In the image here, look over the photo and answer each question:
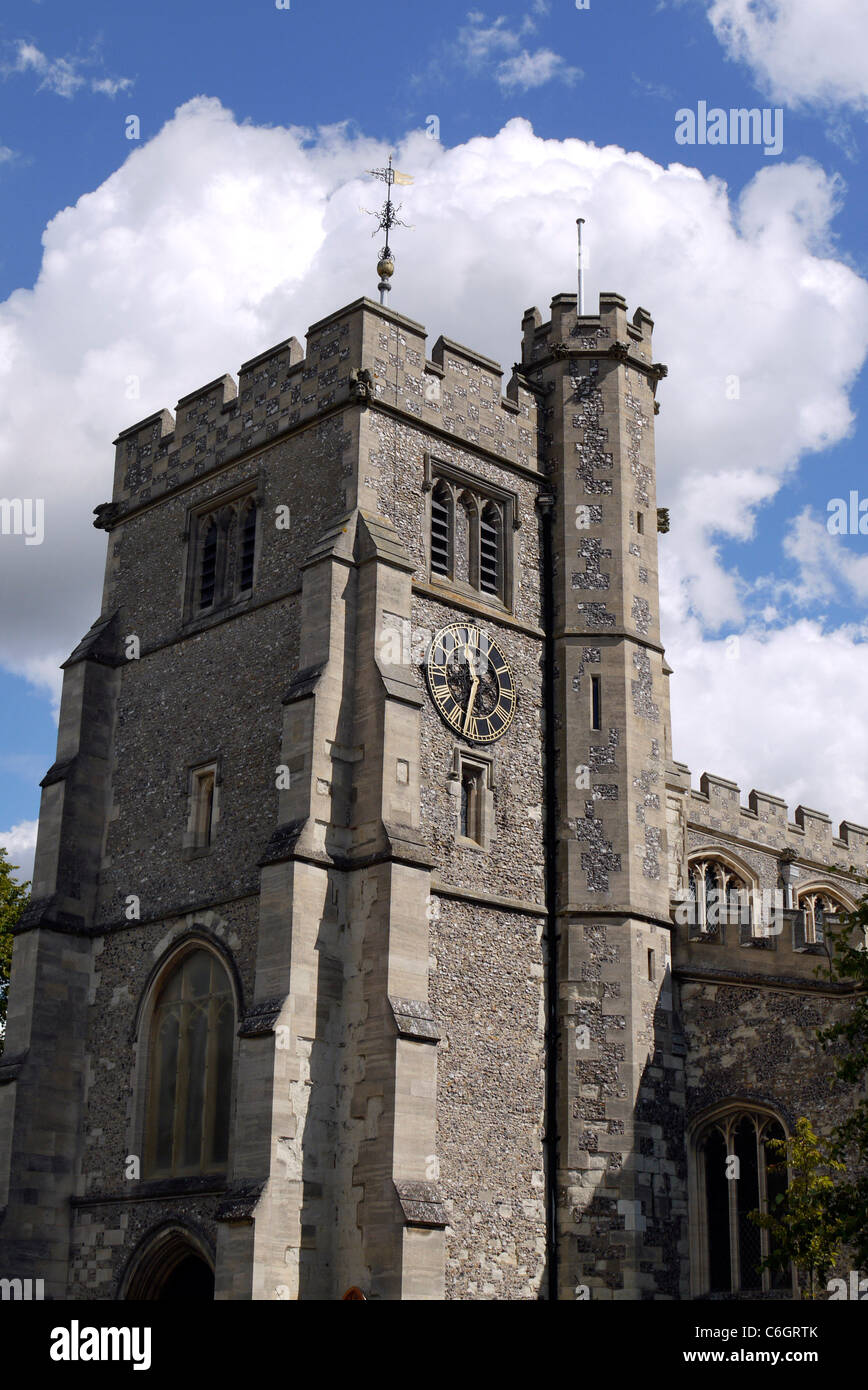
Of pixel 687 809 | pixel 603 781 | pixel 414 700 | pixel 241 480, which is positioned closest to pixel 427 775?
pixel 414 700

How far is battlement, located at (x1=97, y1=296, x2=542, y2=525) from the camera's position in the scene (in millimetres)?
22688

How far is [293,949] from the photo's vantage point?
18.9 meters

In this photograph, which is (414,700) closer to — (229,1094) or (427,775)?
(427,775)

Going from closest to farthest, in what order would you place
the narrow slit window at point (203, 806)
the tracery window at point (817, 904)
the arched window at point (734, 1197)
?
the arched window at point (734, 1197) < the narrow slit window at point (203, 806) < the tracery window at point (817, 904)

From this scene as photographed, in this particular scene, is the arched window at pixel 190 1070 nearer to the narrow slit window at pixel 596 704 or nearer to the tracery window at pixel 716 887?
the narrow slit window at pixel 596 704

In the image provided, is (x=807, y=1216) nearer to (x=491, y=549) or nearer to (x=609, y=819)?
(x=609, y=819)

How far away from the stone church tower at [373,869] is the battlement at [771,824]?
6.49 metres

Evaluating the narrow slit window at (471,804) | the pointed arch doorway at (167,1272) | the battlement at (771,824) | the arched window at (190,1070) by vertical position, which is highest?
the battlement at (771,824)

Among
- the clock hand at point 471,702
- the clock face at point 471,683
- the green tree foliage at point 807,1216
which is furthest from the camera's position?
the clock hand at point 471,702

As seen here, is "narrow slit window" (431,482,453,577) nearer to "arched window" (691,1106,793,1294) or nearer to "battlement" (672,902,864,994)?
"battlement" (672,902,864,994)

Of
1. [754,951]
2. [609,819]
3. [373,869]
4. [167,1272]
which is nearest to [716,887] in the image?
[609,819]

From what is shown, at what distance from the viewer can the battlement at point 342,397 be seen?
22.7 meters

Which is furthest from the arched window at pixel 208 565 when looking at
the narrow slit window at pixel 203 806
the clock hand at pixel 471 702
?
the clock hand at pixel 471 702

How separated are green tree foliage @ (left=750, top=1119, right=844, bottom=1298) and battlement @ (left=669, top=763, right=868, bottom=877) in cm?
1065
